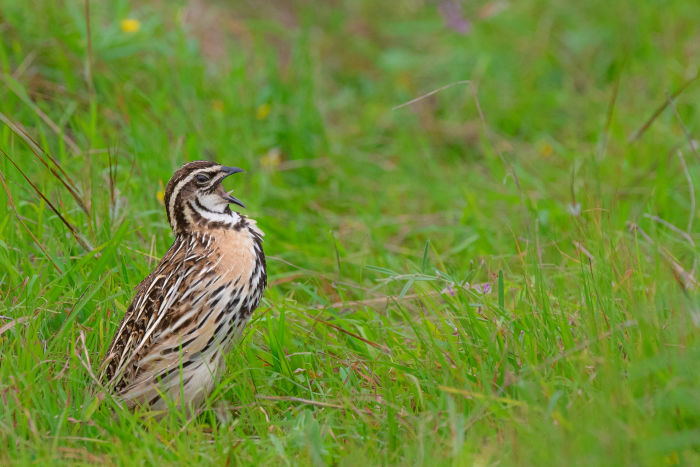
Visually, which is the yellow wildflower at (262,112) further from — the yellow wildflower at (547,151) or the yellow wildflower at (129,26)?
the yellow wildflower at (547,151)

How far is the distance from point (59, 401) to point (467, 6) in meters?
7.46

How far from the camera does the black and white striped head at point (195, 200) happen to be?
459 cm

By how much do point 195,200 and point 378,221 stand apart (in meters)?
2.47

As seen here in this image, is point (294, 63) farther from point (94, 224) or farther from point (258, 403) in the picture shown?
point (258, 403)

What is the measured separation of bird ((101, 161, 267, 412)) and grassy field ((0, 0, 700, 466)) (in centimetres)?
15

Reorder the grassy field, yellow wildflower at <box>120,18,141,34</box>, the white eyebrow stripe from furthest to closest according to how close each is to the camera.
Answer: yellow wildflower at <box>120,18,141,34</box> < the white eyebrow stripe < the grassy field

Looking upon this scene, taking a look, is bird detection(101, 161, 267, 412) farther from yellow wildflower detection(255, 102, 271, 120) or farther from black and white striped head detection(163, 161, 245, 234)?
yellow wildflower detection(255, 102, 271, 120)

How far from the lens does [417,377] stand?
13.9ft

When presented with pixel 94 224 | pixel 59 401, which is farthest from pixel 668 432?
pixel 94 224

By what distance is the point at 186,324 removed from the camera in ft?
14.0

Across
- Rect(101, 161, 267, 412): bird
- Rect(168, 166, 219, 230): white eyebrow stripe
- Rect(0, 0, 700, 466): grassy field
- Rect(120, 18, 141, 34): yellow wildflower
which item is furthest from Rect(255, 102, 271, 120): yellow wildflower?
Rect(101, 161, 267, 412): bird

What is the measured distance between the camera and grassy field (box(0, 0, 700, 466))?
12.4 feet

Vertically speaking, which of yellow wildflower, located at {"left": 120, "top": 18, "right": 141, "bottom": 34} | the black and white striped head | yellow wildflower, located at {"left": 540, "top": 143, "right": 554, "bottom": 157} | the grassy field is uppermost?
yellow wildflower, located at {"left": 120, "top": 18, "right": 141, "bottom": 34}

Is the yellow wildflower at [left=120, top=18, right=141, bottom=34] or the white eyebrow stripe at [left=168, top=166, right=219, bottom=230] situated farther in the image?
the yellow wildflower at [left=120, top=18, right=141, bottom=34]
